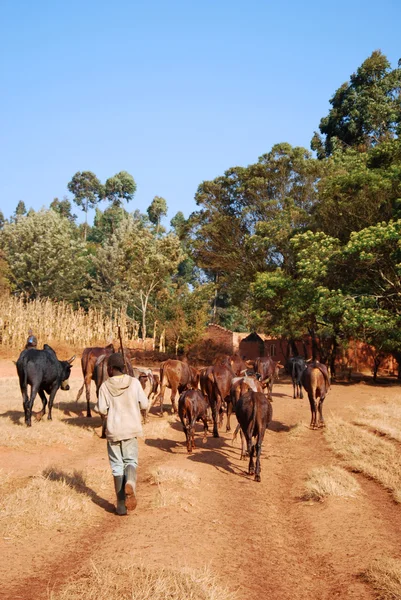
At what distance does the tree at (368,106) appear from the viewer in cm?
4278

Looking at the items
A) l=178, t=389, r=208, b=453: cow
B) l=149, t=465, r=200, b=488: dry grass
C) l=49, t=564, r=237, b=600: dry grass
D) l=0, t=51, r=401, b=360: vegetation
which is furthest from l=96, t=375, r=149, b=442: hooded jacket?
l=0, t=51, r=401, b=360: vegetation

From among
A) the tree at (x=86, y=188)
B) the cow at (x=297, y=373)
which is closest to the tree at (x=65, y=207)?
the tree at (x=86, y=188)

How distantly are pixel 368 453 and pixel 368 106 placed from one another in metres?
36.6

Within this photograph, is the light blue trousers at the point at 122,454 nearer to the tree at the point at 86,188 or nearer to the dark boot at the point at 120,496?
the dark boot at the point at 120,496

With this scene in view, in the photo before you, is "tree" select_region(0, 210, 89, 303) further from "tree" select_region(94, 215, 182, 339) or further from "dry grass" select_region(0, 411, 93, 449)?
"dry grass" select_region(0, 411, 93, 449)

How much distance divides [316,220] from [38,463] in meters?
23.8

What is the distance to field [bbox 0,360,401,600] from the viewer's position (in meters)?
5.18

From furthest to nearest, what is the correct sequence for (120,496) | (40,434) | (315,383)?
(315,383) < (40,434) < (120,496)

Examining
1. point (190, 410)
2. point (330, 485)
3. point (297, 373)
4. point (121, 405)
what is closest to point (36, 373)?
point (190, 410)

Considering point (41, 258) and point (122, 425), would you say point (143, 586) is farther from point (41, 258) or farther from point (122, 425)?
point (41, 258)

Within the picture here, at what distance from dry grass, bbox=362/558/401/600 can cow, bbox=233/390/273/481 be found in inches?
155

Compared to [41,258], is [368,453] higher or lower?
lower

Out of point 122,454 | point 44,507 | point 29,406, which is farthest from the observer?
point 29,406

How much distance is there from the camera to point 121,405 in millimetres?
Answer: 7430
